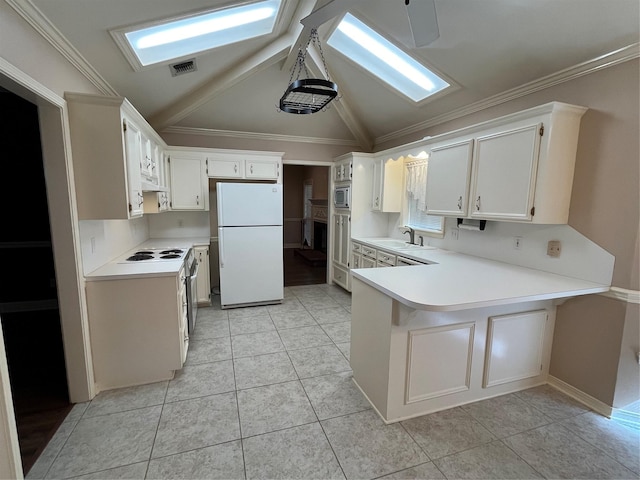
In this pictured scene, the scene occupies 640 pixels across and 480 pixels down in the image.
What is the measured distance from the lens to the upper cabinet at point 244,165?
4.27 m

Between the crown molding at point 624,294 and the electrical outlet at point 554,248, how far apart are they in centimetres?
41

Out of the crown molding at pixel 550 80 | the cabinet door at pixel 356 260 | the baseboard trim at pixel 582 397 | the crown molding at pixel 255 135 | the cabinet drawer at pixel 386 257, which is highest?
the crown molding at pixel 255 135

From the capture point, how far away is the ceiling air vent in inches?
115

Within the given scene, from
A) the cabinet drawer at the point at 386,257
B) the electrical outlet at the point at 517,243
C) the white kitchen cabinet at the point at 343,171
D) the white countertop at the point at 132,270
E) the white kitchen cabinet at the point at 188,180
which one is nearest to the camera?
the white countertop at the point at 132,270

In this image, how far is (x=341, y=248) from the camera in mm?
4910

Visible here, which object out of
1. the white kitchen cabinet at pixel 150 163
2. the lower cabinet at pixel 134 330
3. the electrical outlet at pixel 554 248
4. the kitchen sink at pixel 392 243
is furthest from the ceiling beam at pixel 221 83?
the electrical outlet at pixel 554 248

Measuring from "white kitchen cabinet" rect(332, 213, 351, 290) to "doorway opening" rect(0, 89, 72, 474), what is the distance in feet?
11.4

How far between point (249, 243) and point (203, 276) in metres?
0.78

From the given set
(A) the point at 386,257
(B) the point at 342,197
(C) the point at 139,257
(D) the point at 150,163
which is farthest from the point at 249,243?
(A) the point at 386,257

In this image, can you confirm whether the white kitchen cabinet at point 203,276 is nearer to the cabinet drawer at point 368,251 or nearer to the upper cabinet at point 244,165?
the upper cabinet at point 244,165

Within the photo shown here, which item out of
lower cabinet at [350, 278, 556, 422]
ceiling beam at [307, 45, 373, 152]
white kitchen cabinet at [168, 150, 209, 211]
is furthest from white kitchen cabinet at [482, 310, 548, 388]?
white kitchen cabinet at [168, 150, 209, 211]

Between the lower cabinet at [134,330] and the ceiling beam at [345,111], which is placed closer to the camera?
the lower cabinet at [134,330]

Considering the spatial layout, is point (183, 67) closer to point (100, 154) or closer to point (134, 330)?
point (100, 154)

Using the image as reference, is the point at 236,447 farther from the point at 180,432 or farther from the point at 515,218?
the point at 515,218
